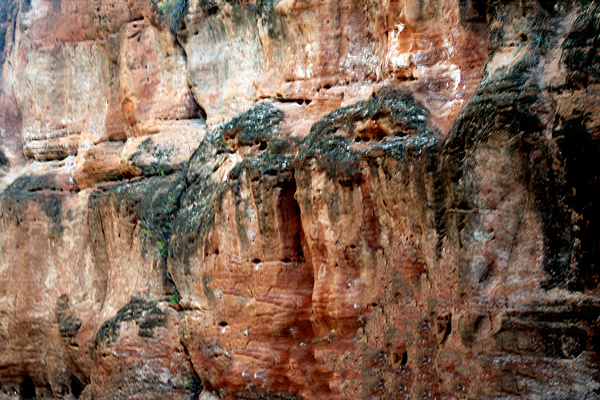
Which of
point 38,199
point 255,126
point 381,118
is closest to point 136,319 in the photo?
point 255,126

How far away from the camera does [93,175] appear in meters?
8.50

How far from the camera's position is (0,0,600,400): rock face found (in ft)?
13.5

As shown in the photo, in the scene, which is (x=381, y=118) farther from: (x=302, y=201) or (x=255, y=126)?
(x=255, y=126)

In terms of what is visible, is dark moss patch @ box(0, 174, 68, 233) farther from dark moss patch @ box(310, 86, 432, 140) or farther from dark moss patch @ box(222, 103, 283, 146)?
dark moss patch @ box(310, 86, 432, 140)

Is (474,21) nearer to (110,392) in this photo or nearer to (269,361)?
(269,361)

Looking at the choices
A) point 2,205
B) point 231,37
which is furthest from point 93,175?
point 231,37

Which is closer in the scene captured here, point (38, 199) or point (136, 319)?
point (136, 319)

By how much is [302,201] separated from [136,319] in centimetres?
254

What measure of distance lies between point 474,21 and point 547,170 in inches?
58.5

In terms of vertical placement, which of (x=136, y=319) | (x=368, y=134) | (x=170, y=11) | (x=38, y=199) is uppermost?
(x=170, y=11)

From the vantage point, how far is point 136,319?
688cm

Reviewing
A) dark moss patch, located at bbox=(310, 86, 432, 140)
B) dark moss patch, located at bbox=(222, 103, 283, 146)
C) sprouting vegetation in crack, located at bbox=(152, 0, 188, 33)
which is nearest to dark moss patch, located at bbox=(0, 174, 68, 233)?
sprouting vegetation in crack, located at bbox=(152, 0, 188, 33)

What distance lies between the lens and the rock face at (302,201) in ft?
13.5

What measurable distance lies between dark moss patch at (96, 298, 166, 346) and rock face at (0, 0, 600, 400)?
39 millimetres
